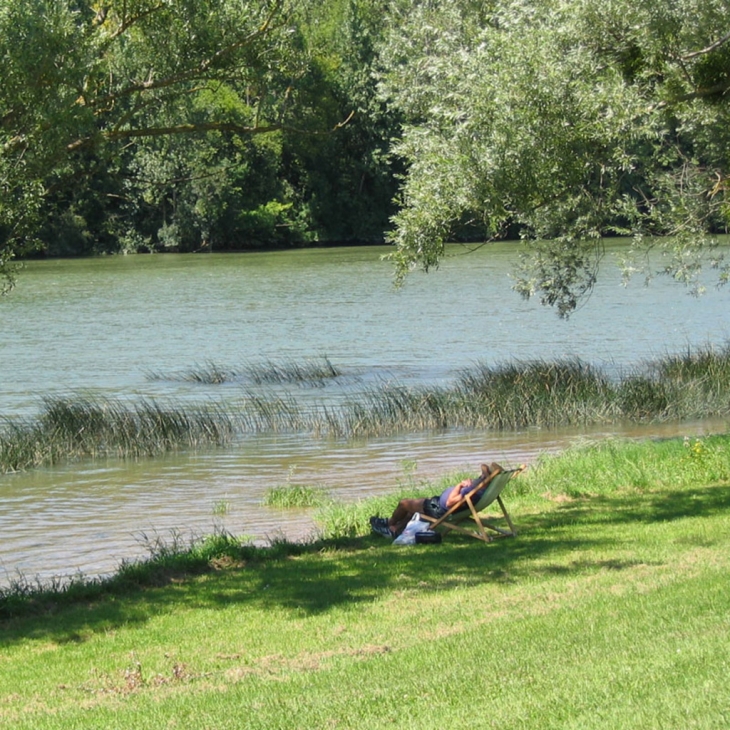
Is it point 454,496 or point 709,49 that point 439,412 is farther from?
point 454,496

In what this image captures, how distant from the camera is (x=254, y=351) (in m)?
30.4

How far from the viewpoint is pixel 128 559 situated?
34.5 ft

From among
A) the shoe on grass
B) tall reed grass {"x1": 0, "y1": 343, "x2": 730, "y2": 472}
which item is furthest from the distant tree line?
the shoe on grass

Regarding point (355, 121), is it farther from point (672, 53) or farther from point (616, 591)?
point (616, 591)

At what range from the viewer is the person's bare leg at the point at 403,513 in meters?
9.54

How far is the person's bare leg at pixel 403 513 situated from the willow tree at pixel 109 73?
4.72 m

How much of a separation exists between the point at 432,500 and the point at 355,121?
5690 centimetres

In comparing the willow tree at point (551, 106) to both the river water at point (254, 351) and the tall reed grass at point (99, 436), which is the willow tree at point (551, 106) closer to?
the river water at point (254, 351)

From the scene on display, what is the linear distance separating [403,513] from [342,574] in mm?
1418

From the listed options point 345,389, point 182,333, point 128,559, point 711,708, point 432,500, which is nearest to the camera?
point 711,708

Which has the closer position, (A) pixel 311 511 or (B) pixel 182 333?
(A) pixel 311 511

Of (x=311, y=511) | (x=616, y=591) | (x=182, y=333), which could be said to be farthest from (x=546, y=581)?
(x=182, y=333)

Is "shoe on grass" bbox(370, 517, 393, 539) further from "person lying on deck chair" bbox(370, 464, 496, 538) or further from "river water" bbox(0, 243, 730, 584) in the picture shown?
"river water" bbox(0, 243, 730, 584)

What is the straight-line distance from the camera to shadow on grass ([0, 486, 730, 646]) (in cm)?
758
